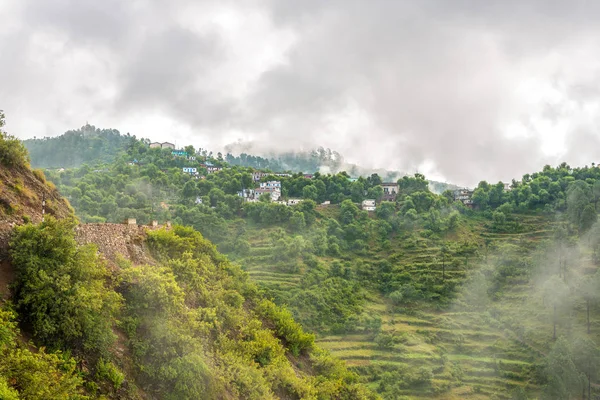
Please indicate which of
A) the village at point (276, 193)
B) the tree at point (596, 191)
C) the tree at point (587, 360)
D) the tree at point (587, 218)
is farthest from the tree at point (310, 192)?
the tree at point (587, 360)

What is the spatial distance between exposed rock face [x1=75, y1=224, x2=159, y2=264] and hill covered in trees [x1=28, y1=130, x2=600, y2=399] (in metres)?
21.7

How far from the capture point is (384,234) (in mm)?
53500

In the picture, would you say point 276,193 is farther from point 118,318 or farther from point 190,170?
point 118,318

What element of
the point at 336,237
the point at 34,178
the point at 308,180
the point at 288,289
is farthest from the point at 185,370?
the point at 308,180

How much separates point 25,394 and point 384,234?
160ft

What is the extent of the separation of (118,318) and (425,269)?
3871cm

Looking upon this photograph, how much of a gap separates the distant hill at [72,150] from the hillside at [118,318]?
301 ft

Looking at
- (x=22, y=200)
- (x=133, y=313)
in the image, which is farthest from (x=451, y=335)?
(x=22, y=200)

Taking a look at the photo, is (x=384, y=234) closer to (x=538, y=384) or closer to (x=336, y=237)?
(x=336, y=237)

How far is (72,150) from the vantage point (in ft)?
344

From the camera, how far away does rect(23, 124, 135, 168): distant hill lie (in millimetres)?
101725

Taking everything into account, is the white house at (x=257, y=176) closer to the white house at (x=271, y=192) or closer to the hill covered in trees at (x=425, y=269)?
the white house at (x=271, y=192)

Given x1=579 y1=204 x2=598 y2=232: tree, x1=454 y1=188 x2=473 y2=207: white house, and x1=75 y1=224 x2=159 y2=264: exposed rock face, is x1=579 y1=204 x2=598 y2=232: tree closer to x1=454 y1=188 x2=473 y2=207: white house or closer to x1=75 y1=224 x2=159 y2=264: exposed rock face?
x1=454 y1=188 x2=473 y2=207: white house

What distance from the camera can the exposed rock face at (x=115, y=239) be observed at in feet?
39.9
